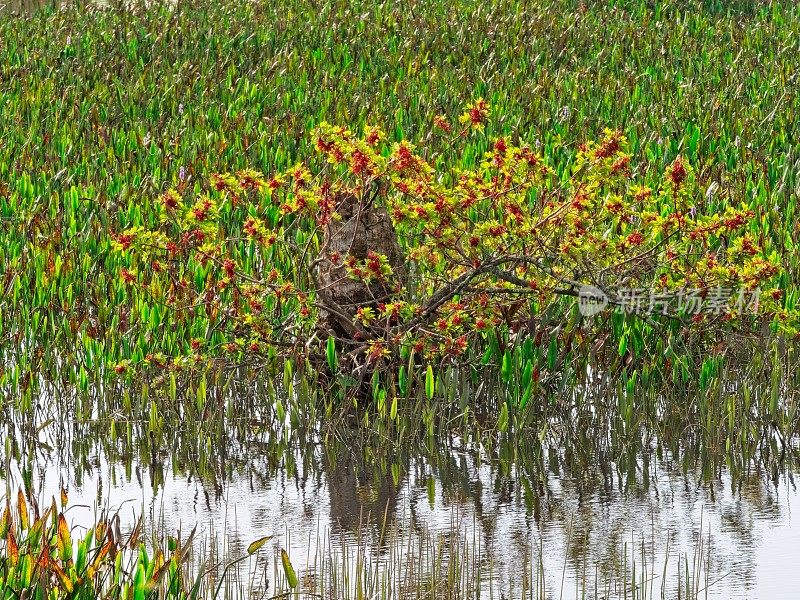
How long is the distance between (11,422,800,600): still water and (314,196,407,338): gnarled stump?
0.83 m

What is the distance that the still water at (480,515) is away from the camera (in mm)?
4105

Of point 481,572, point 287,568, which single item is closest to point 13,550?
point 287,568

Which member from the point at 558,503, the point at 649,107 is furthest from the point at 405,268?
the point at 649,107

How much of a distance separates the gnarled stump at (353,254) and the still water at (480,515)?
83 centimetres

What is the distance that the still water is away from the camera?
162 inches

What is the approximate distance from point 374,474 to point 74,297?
2.60 metres

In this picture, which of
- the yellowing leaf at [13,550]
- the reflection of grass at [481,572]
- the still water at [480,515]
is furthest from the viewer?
the still water at [480,515]

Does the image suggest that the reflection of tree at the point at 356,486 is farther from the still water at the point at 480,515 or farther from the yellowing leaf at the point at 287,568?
the yellowing leaf at the point at 287,568

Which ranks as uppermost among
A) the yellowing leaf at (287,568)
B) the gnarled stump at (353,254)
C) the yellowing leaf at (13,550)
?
the gnarled stump at (353,254)

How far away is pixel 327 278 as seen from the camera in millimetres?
6078

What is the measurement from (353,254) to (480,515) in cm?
169

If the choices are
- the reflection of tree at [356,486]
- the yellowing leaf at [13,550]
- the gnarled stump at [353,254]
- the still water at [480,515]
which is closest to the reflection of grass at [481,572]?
the still water at [480,515]

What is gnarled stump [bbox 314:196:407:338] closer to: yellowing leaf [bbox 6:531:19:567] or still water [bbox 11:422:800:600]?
still water [bbox 11:422:800:600]

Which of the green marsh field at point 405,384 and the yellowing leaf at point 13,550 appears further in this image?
the green marsh field at point 405,384
